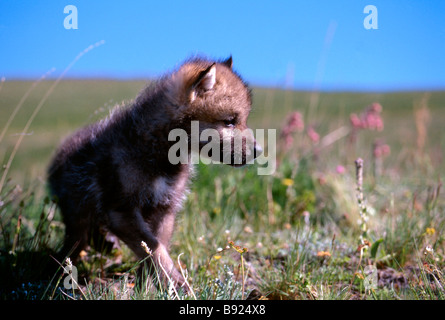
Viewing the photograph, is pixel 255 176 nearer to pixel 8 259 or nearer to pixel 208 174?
pixel 208 174

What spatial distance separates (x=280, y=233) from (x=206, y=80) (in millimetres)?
1854

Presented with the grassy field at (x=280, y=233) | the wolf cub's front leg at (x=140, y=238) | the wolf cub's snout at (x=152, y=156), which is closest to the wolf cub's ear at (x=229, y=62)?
the wolf cub's snout at (x=152, y=156)

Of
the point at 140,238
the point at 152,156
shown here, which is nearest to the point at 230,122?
the point at 152,156

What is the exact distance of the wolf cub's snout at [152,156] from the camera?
3.27 metres

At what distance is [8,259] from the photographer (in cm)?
353

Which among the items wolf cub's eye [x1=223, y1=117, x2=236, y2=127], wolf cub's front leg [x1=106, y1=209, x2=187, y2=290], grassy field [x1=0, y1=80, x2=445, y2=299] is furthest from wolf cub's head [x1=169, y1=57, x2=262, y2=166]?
wolf cub's front leg [x1=106, y1=209, x2=187, y2=290]

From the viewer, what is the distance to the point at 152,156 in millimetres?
3336

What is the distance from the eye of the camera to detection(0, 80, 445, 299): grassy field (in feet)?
10.5

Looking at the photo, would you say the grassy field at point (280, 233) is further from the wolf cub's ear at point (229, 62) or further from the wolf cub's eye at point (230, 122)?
the wolf cub's eye at point (230, 122)

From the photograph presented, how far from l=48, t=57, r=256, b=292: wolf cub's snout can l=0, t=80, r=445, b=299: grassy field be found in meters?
0.26

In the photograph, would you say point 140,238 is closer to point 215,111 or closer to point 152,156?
point 152,156

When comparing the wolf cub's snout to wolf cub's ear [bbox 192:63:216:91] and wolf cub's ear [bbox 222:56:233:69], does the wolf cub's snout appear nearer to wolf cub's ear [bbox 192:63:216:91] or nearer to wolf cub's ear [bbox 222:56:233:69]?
wolf cub's ear [bbox 192:63:216:91]
